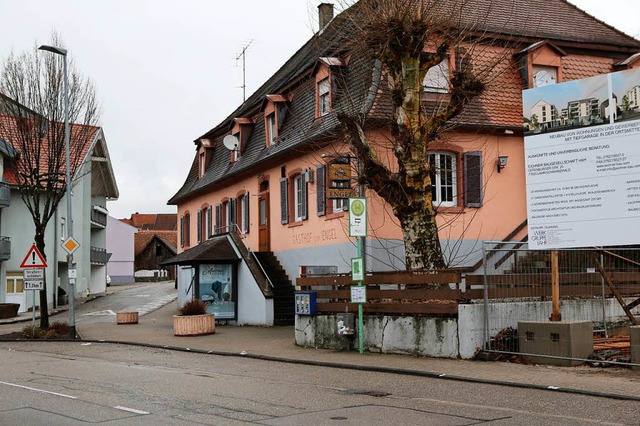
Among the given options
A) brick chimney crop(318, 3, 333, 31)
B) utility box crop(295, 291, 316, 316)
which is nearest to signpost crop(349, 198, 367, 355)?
utility box crop(295, 291, 316, 316)

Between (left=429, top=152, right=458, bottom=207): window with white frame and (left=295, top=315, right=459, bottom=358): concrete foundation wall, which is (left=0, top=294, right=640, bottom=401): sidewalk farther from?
(left=429, top=152, right=458, bottom=207): window with white frame

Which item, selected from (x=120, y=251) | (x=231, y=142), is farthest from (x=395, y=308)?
(x=120, y=251)

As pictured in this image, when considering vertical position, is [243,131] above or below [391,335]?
above

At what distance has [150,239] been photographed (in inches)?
4060

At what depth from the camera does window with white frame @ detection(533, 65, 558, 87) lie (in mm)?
24328

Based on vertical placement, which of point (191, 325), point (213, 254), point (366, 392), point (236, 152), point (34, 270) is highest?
point (236, 152)

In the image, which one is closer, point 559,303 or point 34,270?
point 559,303

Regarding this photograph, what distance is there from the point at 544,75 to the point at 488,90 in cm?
513

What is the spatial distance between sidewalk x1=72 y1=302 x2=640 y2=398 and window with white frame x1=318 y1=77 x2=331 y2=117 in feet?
22.4

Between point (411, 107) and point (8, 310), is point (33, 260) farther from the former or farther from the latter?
point (411, 107)

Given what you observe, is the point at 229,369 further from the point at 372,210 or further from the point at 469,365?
the point at 372,210

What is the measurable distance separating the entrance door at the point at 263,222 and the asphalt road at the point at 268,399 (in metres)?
14.3

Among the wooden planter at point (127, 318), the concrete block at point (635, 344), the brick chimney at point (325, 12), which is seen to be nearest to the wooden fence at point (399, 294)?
the concrete block at point (635, 344)

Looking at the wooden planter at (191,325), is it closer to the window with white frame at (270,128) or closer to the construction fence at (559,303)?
the window with white frame at (270,128)
